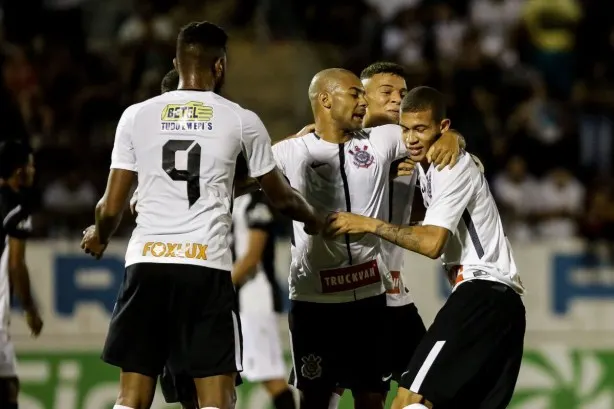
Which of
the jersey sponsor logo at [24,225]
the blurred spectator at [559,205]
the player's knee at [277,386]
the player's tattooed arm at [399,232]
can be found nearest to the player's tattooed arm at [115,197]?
the player's tattooed arm at [399,232]

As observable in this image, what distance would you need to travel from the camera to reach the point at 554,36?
44.8 ft

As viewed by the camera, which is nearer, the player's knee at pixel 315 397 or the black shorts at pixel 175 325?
the black shorts at pixel 175 325

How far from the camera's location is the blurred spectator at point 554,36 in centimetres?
1336

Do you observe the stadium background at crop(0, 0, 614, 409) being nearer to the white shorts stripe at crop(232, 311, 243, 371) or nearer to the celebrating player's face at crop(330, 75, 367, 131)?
the celebrating player's face at crop(330, 75, 367, 131)

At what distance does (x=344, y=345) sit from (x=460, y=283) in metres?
0.92

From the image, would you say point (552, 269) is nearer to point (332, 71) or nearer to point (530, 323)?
point (530, 323)

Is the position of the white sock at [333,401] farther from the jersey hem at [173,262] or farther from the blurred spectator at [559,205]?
the blurred spectator at [559,205]

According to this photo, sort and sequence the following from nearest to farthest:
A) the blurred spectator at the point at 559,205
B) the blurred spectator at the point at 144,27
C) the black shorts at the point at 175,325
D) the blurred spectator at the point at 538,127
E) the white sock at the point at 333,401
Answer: the black shorts at the point at 175,325, the white sock at the point at 333,401, the blurred spectator at the point at 559,205, the blurred spectator at the point at 538,127, the blurred spectator at the point at 144,27

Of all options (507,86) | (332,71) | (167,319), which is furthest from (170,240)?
(507,86)

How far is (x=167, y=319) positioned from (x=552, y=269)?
556cm

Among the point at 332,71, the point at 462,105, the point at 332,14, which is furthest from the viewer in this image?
the point at 332,14

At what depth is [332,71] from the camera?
6.20m

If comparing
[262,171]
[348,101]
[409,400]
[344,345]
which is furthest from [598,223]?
[262,171]

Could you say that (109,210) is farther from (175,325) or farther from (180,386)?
(180,386)
